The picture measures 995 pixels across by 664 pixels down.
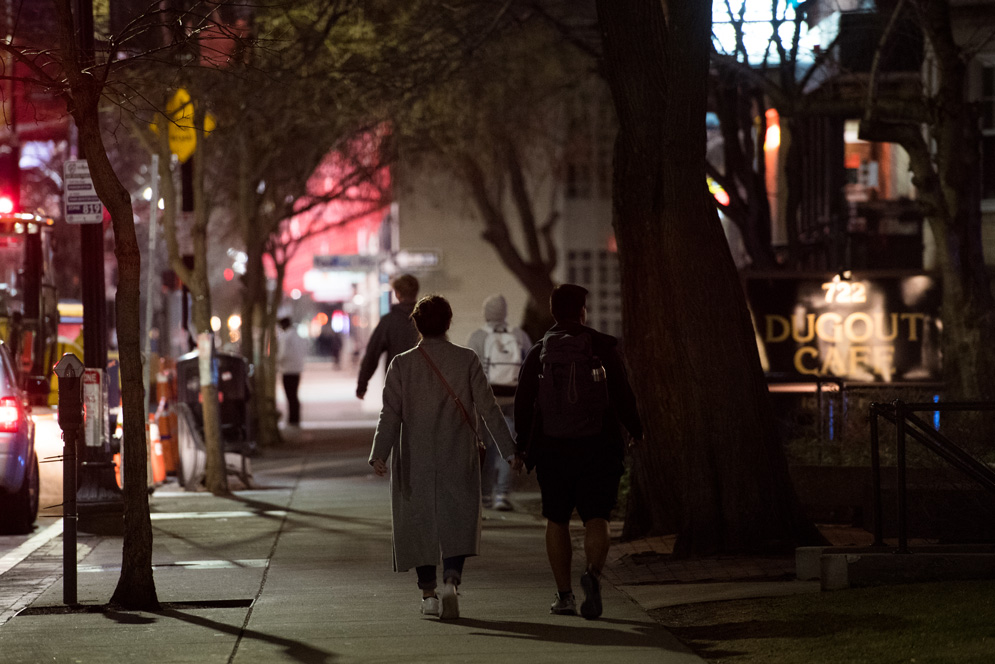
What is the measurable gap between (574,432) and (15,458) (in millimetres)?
5931

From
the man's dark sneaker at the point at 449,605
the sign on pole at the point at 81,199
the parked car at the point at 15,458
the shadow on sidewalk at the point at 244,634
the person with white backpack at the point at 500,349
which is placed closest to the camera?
the shadow on sidewalk at the point at 244,634

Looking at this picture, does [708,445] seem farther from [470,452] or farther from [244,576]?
[244,576]

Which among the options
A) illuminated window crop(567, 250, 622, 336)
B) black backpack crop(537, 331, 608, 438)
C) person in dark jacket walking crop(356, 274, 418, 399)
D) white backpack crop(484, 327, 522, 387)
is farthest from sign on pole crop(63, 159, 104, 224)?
illuminated window crop(567, 250, 622, 336)

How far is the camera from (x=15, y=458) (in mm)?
11750

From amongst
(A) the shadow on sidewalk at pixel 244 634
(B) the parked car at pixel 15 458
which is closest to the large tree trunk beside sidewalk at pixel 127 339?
(A) the shadow on sidewalk at pixel 244 634

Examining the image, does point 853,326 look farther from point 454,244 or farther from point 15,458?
point 454,244

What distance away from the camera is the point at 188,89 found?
14227mm

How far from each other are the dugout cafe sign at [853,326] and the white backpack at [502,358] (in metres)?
4.81

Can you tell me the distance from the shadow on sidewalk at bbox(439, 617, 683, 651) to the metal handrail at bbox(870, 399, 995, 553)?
155 centimetres

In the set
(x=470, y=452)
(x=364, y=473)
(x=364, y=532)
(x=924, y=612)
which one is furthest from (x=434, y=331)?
(x=364, y=473)

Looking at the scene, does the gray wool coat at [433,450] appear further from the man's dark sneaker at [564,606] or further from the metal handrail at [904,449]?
the metal handrail at [904,449]

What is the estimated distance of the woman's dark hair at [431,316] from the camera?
800 cm

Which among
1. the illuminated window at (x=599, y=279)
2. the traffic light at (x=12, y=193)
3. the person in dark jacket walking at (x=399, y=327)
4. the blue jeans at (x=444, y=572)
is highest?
the traffic light at (x=12, y=193)

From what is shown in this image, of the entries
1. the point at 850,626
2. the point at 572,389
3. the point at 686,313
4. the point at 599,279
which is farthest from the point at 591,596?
the point at 599,279
